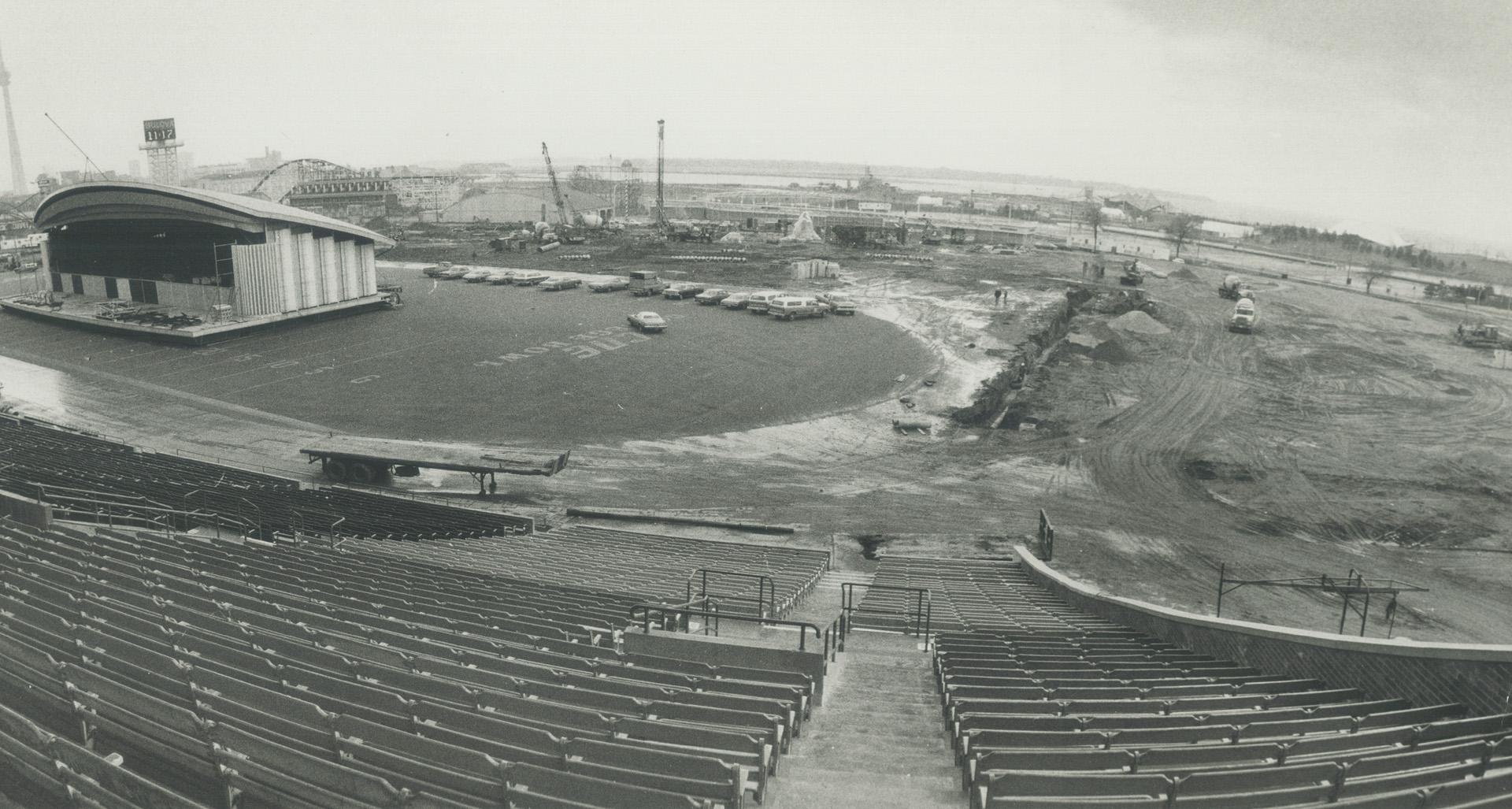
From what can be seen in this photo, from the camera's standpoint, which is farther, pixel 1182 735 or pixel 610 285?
pixel 610 285

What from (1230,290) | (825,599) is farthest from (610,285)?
(825,599)

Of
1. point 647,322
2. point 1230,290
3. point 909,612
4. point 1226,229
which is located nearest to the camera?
point 909,612

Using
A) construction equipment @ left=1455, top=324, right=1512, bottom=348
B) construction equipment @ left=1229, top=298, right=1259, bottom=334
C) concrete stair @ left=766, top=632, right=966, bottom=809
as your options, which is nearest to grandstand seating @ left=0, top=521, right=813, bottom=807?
concrete stair @ left=766, top=632, right=966, bottom=809

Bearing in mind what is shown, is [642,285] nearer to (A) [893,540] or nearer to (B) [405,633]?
(A) [893,540]

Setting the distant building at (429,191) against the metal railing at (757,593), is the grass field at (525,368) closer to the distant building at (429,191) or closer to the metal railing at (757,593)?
the metal railing at (757,593)

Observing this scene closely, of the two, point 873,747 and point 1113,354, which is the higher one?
point 873,747

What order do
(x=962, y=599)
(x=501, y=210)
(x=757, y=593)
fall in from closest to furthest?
(x=757, y=593)
(x=962, y=599)
(x=501, y=210)

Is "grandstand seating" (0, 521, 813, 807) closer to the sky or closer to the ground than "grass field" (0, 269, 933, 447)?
closer to the sky

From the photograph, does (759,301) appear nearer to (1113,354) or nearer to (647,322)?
(647,322)

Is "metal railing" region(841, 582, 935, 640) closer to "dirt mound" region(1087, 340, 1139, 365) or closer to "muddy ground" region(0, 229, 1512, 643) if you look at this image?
"muddy ground" region(0, 229, 1512, 643)
